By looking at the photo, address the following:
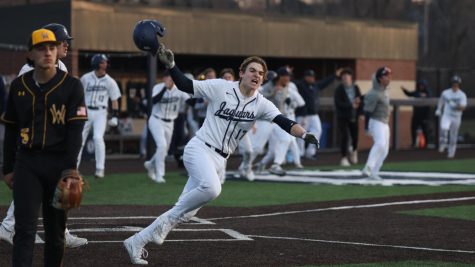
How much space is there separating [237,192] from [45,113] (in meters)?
9.76

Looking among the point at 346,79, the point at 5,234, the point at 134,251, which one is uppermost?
the point at 346,79

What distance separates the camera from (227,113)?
10.6 meters

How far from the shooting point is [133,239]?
990 centimetres

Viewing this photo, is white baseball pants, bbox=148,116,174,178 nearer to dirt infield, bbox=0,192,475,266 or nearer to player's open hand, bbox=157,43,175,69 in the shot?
dirt infield, bbox=0,192,475,266

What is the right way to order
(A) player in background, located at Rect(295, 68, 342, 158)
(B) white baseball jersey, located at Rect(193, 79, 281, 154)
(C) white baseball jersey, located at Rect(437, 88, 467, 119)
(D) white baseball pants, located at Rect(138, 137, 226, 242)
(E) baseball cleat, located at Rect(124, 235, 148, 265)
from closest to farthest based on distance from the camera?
1. (E) baseball cleat, located at Rect(124, 235, 148, 265)
2. (D) white baseball pants, located at Rect(138, 137, 226, 242)
3. (B) white baseball jersey, located at Rect(193, 79, 281, 154)
4. (A) player in background, located at Rect(295, 68, 342, 158)
5. (C) white baseball jersey, located at Rect(437, 88, 467, 119)

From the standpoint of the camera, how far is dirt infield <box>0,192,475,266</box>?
10164 mm

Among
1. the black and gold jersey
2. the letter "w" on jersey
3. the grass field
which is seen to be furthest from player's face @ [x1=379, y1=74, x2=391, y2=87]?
the letter "w" on jersey

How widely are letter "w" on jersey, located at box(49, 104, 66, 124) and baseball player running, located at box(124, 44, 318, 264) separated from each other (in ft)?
7.00

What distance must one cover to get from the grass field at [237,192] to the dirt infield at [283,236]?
3.11 ft

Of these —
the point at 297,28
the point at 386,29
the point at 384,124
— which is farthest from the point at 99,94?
the point at 386,29

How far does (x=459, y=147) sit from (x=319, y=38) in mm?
5968

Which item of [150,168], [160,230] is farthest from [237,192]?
[160,230]

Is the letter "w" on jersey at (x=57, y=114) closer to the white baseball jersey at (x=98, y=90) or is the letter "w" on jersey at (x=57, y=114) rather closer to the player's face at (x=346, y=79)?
the white baseball jersey at (x=98, y=90)

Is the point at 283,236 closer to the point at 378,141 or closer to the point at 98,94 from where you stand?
the point at 378,141
